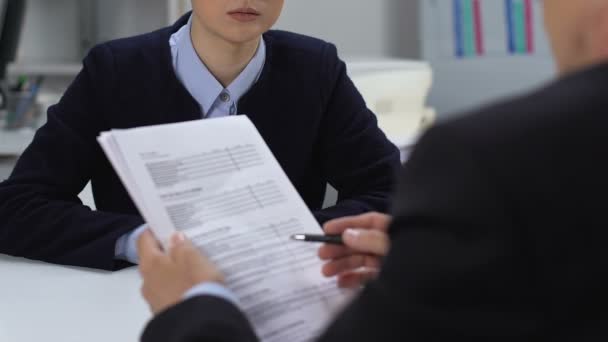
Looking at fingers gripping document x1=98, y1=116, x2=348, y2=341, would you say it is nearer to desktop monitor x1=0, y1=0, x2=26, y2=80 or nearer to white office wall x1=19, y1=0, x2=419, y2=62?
desktop monitor x1=0, y1=0, x2=26, y2=80

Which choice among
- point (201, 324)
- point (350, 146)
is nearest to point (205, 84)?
point (350, 146)

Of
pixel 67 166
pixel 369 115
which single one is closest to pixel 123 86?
pixel 67 166

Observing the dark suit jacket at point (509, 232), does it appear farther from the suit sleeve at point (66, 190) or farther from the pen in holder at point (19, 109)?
the pen in holder at point (19, 109)

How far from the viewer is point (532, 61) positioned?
3.43m

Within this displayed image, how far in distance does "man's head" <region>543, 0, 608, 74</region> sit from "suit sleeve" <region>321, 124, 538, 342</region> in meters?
0.13

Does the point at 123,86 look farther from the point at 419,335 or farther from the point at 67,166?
the point at 419,335

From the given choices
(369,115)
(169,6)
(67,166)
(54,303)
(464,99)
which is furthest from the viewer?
(464,99)

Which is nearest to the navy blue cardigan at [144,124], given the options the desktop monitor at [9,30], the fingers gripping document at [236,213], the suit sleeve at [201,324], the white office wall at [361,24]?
the fingers gripping document at [236,213]

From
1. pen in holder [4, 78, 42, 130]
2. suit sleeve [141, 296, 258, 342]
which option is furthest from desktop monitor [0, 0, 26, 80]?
suit sleeve [141, 296, 258, 342]

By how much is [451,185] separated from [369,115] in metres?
1.12

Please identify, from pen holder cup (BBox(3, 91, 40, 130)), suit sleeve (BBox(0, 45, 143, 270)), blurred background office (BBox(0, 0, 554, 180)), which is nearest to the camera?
suit sleeve (BBox(0, 45, 143, 270))

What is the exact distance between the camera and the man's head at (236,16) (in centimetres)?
132

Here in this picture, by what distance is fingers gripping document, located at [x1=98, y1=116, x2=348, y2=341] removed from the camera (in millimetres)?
787

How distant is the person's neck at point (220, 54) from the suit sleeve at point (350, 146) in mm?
164
